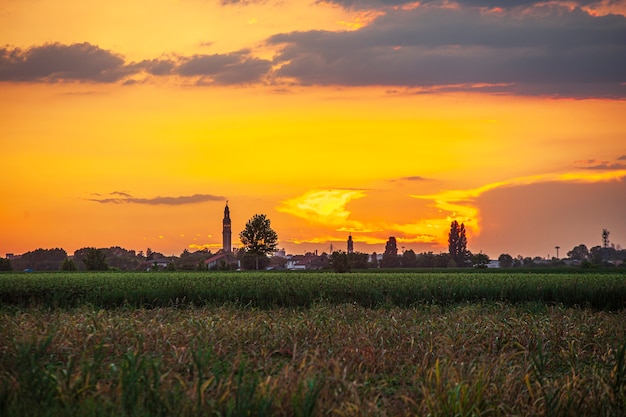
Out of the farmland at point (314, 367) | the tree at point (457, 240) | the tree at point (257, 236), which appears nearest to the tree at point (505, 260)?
the tree at point (457, 240)

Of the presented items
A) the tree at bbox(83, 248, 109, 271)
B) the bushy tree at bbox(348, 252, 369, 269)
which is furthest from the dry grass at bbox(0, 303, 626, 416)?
the bushy tree at bbox(348, 252, 369, 269)

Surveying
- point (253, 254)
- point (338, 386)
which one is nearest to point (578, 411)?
point (338, 386)

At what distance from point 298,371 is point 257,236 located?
105m

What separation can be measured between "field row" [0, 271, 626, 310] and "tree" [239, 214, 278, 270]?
269 feet

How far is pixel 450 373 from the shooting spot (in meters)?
11.4

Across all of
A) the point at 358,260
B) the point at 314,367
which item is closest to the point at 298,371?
the point at 314,367

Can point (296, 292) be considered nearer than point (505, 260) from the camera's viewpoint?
Result: Yes

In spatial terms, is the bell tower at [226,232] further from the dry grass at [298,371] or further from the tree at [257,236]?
the dry grass at [298,371]

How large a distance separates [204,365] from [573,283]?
27.5 meters

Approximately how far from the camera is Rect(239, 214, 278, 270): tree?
11588cm

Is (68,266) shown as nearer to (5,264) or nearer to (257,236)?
(5,264)

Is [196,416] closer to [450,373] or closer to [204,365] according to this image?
[204,365]

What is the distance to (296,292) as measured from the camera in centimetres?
3006

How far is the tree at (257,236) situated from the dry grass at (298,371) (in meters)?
99.0
